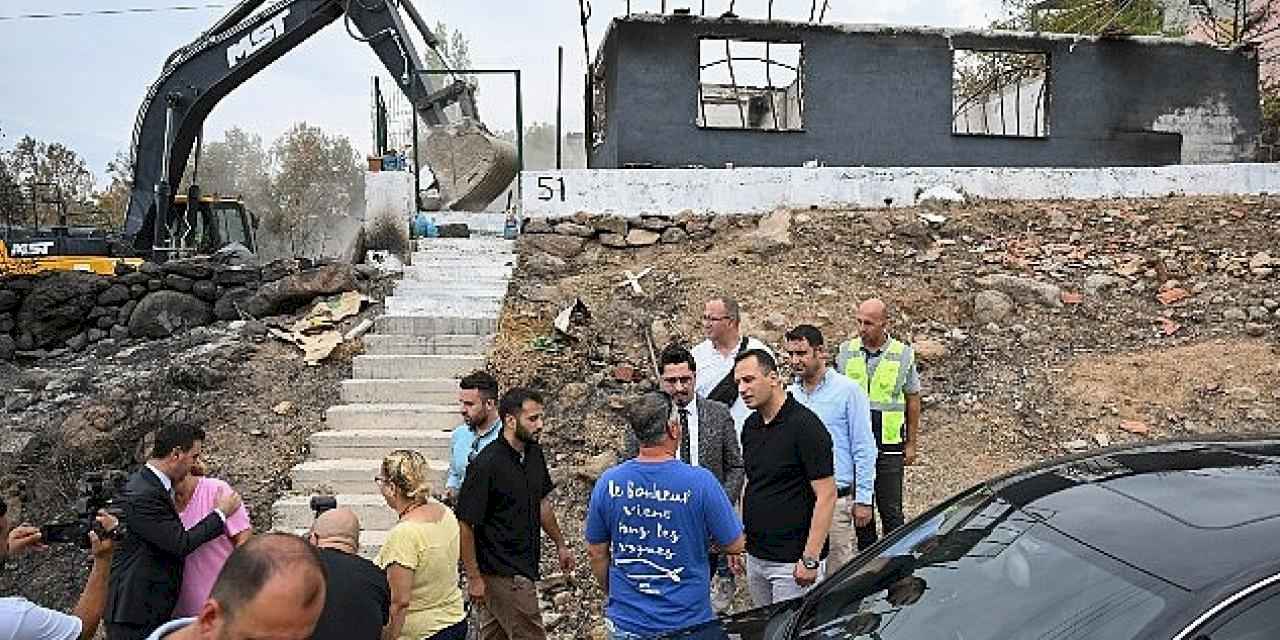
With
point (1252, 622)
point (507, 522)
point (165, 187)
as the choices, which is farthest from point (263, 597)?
point (165, 187)

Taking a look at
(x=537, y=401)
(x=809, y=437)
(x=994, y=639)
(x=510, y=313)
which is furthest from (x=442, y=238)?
(x=994, y=639)

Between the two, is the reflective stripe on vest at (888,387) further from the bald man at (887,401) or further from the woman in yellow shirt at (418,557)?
the woman in yellow shirt at (418,557)

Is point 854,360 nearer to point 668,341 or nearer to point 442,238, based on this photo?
point 668,341

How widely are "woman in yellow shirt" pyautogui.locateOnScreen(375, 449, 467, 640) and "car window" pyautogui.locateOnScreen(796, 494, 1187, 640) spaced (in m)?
1.51

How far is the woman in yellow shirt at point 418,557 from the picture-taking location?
3.68 meters

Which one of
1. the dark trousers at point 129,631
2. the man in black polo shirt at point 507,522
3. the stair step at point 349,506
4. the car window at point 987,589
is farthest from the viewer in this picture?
the stair step at point 349,506

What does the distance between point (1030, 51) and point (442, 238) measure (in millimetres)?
8724

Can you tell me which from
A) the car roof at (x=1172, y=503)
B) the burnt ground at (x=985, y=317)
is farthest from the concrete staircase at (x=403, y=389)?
the car roof at (x=1172, y=503)

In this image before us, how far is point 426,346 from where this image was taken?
8.58 m

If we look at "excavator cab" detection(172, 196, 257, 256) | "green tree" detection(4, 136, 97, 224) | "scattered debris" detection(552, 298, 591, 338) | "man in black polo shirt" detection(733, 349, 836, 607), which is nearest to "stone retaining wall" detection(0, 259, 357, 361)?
"scattered debris" detection(552, 298, 591, 338)

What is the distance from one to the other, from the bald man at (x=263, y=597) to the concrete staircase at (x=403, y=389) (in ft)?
14.2

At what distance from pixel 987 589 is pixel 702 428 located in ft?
6.52

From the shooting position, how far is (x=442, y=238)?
12.0 meters

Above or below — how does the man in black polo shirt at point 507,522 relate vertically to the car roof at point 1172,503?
below
